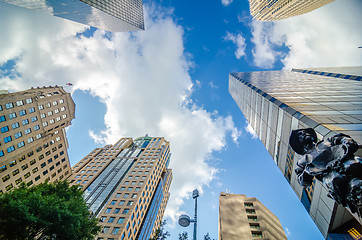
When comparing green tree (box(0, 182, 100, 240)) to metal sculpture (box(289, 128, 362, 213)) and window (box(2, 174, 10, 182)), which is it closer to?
metal sculpture (box(289, 128, 362, 213))

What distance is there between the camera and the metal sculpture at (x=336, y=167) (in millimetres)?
4934

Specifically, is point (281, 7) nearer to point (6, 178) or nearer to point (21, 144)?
point (21, 144)

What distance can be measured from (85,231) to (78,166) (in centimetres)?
6137

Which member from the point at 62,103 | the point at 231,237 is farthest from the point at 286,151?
the point at 62,103

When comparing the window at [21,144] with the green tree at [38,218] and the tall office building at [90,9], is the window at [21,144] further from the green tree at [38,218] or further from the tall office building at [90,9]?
the tall office building at [90,9]

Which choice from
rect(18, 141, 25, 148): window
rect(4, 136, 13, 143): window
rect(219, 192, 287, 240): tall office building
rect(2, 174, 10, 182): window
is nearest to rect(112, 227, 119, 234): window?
rect(219, 192, 287, 240): tall office building

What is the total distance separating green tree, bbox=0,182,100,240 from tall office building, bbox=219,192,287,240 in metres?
27.1

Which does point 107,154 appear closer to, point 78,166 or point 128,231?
point 78,166

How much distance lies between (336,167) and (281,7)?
9426 cm

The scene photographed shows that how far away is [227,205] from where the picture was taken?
38812 millimetres

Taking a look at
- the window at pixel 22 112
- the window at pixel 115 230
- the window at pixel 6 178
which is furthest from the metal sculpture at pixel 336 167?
the window at pixel 22 112

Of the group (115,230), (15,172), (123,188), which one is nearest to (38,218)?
(115,230)

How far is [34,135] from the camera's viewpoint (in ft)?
129

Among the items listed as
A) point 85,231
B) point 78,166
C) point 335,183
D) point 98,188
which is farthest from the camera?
point 78,166
